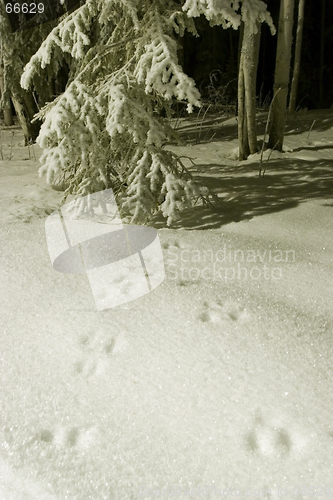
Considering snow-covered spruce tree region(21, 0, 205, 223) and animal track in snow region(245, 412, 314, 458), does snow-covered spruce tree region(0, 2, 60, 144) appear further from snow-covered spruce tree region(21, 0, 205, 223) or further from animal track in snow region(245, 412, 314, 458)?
animal track in snow region(245, 412, 314, 458)

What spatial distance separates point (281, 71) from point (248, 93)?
24.8 inches

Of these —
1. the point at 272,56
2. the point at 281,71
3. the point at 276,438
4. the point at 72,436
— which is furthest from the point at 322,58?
the point at 72,436

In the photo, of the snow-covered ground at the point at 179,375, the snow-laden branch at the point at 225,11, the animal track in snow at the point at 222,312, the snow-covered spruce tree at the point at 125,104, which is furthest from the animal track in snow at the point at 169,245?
the snow-laden branch at the point at 225,11

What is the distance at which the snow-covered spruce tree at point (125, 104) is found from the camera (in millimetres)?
3896

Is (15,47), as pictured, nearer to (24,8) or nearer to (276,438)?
(24,8)

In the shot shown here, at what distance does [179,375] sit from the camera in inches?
103

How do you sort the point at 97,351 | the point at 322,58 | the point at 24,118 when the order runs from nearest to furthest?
the point at 97,351 < the point at 24,118 < the point at 322,58

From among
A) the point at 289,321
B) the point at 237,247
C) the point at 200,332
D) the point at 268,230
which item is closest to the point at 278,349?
the point at 289,321

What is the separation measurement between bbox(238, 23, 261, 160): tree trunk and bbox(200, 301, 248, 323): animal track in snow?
458 centimetres

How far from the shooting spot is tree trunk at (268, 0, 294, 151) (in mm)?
6371

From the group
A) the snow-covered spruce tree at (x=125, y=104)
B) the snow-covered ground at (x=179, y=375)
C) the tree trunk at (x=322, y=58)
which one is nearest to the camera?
the snow-covered ground at (x=179, y=375)

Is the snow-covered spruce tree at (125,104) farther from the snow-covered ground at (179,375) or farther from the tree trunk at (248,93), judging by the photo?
the tree trunk at (248,93)

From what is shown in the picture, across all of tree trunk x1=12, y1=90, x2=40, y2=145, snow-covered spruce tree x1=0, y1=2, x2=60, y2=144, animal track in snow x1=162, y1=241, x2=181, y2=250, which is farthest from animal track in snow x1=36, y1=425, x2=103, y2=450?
tree trunk x1=12, y1=90, x2=40, y2=145

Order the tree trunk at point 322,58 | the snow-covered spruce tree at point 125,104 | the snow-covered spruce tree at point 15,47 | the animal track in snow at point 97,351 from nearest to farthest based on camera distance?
the animal track in snow at point 97,351 < the snow-covered spruce tree at point 125,104 < the snow-covered spruce tree at point 15,47 < the tree trunk at point 322,58
